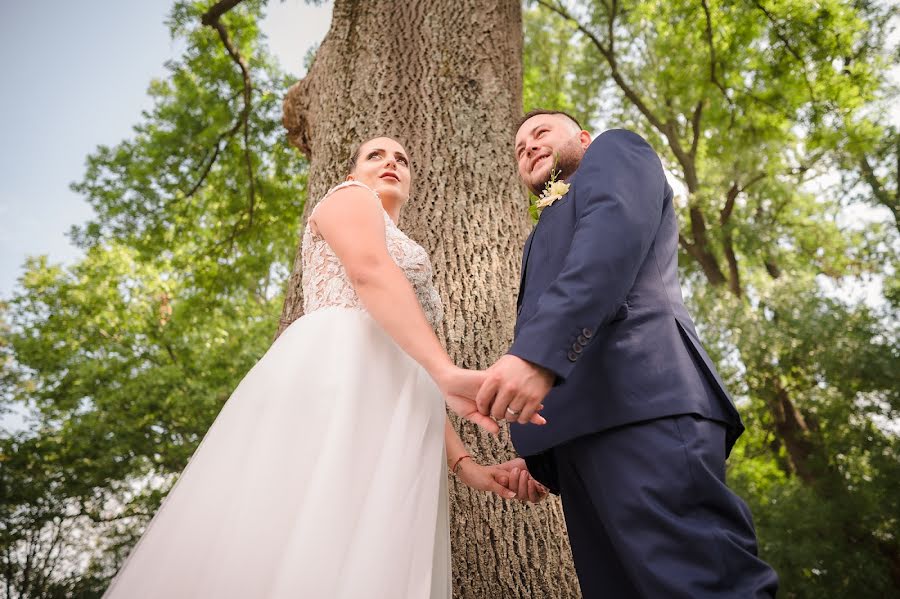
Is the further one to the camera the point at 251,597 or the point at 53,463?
the point at 53,463

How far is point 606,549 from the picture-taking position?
1.69m

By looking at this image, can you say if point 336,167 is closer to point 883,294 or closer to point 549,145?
point 549,145

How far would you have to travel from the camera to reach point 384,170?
245cm

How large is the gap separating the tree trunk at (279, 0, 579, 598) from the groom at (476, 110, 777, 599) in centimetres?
62

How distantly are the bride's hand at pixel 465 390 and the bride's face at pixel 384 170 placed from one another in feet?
3.56

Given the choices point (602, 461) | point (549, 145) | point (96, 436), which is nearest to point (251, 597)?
point (602, 461)

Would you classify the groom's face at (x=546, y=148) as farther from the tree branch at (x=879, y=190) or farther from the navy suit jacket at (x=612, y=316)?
the tree branch at (x=879, y=190)

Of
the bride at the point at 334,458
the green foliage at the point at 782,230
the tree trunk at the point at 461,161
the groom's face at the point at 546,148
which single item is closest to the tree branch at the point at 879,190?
the green foliage at the point at 782,230

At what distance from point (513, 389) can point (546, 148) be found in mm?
1179

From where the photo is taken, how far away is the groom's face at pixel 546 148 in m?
2.21

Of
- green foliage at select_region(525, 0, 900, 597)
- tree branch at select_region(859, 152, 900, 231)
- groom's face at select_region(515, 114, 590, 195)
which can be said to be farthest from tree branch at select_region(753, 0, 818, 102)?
groom's face at select_region(515, 114, 590, 195)

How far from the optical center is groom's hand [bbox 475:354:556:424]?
1.41 m

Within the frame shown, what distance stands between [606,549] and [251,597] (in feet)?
3.37

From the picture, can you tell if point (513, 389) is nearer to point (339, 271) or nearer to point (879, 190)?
point (339, 271)
